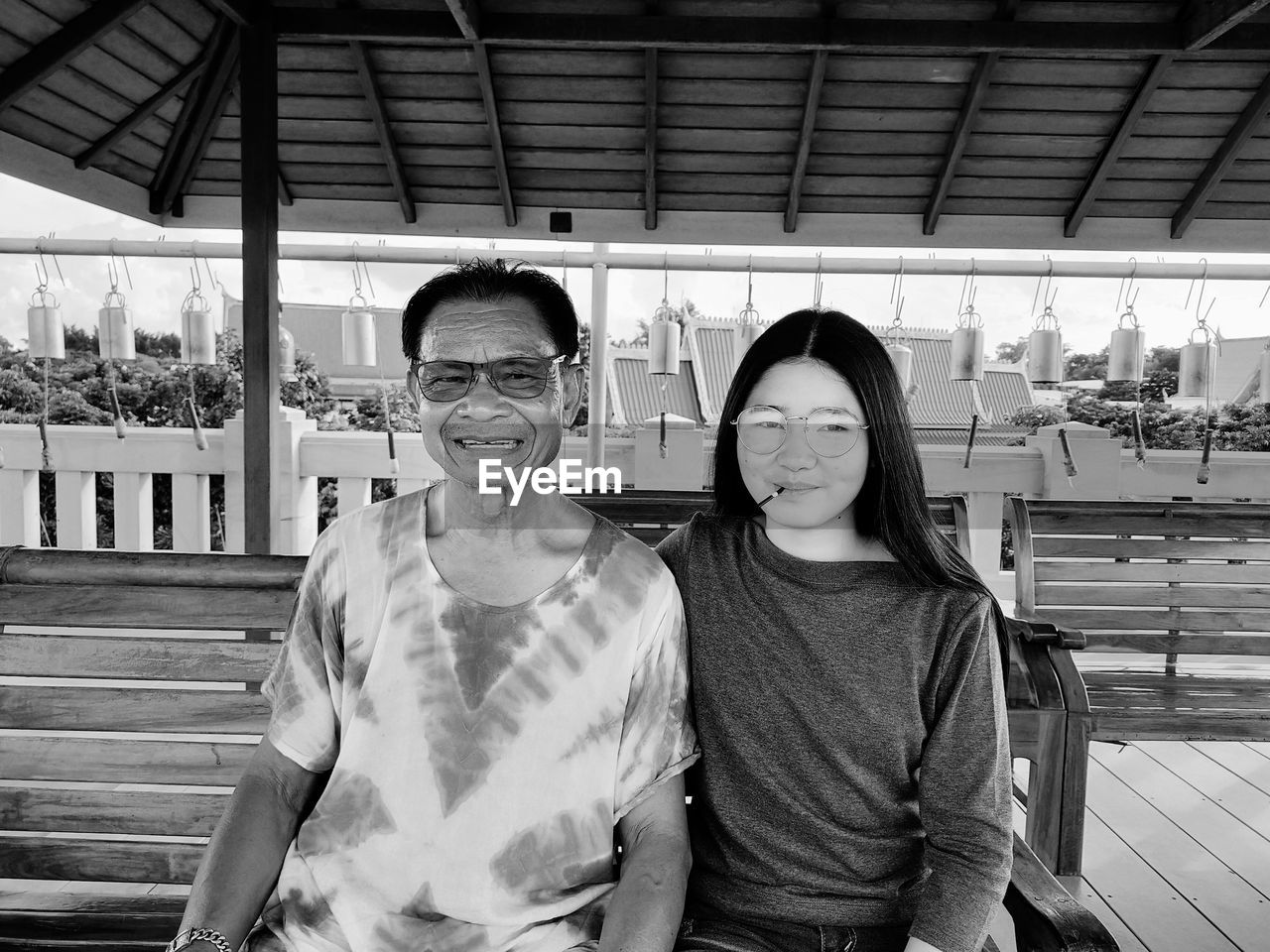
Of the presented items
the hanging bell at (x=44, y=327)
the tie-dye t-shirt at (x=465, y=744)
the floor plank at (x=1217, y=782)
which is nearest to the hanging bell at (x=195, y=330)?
the hanging bell at (x=44, y=327)

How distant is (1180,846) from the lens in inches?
104

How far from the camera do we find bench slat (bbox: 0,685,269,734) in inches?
63.6

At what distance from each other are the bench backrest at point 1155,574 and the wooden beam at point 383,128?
3.43m

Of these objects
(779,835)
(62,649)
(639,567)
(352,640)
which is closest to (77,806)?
(62,649)

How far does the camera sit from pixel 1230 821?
281 cm

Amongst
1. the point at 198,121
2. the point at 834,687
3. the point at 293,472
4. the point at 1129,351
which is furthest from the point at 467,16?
the point at 1129,351

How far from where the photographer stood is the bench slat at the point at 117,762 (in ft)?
5.31

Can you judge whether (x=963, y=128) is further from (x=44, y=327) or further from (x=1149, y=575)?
(x=44, y=327)

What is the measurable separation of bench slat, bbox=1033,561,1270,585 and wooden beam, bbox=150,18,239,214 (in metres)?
4.01

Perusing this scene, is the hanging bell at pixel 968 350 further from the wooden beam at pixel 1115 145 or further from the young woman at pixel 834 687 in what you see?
the young woman at pixel 834 687

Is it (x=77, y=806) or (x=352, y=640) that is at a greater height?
(x=352, y=640)

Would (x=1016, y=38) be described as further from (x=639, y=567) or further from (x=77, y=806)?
(x=77, y=806)

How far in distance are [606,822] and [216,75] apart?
14.7 feet

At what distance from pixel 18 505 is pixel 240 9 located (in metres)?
2.56
